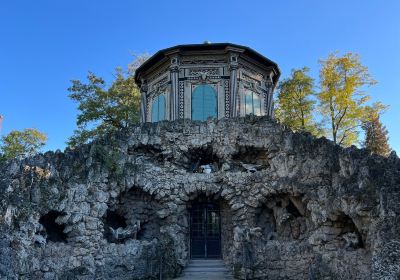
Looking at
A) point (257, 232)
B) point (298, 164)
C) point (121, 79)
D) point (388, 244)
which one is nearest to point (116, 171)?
point (257, 232)

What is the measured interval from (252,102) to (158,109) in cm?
496

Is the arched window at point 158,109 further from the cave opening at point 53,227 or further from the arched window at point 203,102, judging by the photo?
the cave opening at point 53,227

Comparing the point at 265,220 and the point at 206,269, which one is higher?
the point at 265,220

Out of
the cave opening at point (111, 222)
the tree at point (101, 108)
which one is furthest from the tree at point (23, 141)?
the cave opening at point (111, 222)

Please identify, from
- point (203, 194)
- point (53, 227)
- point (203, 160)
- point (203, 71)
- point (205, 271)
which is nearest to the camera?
point (53, 227)

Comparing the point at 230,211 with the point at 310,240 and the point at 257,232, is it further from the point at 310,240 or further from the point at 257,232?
the point at 310,240

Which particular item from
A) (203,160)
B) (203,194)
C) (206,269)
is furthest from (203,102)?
(206,269)

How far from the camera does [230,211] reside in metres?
15.3

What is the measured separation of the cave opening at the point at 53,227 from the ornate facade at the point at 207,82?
27.8 feet

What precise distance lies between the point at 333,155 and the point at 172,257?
642 centimetres

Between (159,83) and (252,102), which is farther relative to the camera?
(159,83)

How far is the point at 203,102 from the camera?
20625mm

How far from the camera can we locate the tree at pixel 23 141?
2778cm

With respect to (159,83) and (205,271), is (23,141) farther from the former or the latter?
(205,271)
